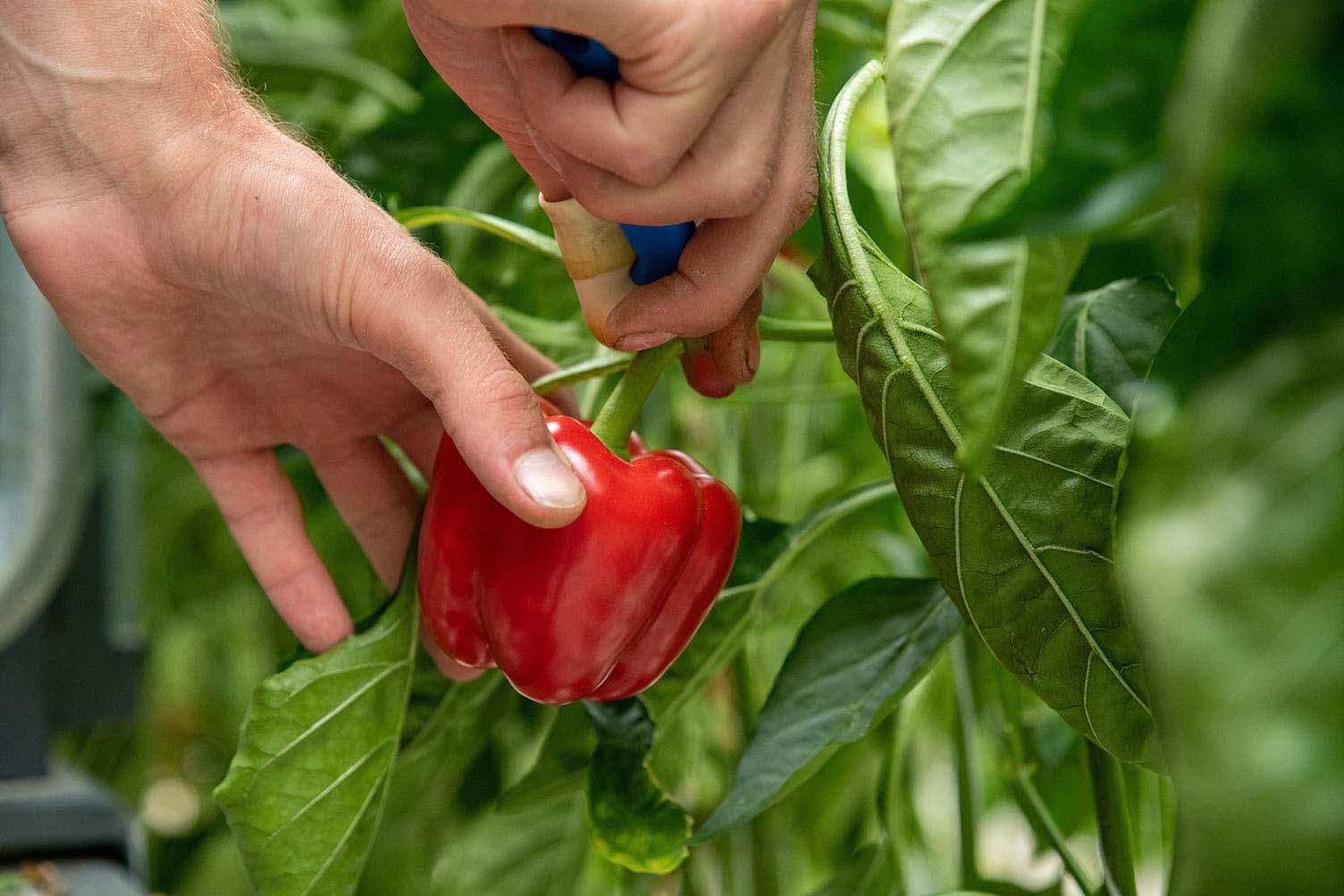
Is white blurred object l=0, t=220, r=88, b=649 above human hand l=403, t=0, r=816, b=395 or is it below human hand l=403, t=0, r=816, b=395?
below

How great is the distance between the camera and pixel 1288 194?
228 millimetres

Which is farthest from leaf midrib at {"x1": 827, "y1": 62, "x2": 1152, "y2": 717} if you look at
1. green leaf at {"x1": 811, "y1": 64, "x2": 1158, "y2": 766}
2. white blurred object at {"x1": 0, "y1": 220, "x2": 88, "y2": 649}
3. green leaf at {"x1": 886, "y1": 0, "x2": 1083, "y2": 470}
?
white blurred object at {"x1": 0, "y1": 220, "x2": 88, "y2": 649}

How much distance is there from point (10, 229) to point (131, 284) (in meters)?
0.07

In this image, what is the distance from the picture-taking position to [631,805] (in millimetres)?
532

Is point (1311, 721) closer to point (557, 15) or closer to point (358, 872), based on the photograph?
point (557, 15)

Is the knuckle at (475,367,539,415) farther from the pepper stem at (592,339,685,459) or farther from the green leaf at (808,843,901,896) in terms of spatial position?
the green leaf at (808,843,901,896)

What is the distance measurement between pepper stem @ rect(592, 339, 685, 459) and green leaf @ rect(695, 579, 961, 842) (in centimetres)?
12

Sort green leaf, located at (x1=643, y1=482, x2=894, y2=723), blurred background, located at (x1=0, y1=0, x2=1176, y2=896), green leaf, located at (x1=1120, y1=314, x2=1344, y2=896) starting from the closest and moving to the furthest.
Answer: green leaf, located at (x1=1120, y1=314, x2=1344, y2=896), green leaf, located at (x1=643, y1=482, x2=894, y2=723), blurred background, located at (x1=0, y1=0, x2=1176, y2=896)

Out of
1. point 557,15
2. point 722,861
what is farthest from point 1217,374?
point 722,861

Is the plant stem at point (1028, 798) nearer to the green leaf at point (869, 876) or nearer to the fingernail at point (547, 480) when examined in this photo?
the green leaf at point (869, 876)

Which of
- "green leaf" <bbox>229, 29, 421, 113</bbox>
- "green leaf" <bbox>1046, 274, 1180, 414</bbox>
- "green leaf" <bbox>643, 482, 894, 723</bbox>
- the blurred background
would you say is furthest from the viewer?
"green leaf" <bbox>229, 29, 421, 113</bbox>

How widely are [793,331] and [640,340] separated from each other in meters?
0.10

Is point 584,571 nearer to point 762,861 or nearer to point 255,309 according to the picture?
point 255,309

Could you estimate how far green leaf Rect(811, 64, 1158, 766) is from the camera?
0.39m
